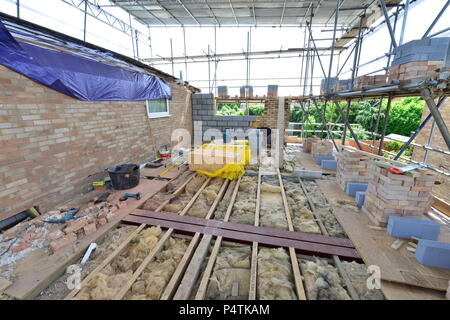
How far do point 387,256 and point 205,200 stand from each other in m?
2.75

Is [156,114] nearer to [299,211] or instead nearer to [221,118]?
[221,118]

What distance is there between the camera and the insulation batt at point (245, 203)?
10.3 ft

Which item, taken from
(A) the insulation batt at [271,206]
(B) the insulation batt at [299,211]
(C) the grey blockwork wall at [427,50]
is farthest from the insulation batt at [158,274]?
(C) the grey blockwork wall at [427,50]

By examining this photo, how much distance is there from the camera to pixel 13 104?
2672 millimetres

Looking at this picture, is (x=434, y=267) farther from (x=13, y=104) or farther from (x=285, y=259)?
(x=13, y=104)

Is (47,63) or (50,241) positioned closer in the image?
(50,241)

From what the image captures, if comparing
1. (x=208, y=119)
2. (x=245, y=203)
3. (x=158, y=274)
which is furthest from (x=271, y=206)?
(x=208, y=119)

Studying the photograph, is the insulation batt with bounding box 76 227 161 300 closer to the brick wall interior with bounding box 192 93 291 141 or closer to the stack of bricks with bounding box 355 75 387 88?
the stack of bricks with bounding box 355 75 387 88

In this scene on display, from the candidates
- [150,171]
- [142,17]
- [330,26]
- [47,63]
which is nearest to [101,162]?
[150,171]

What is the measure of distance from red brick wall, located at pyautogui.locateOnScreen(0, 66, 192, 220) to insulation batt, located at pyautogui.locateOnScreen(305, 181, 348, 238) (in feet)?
14.6

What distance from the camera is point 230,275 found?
2.12 metres

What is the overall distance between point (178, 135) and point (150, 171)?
3124 mm

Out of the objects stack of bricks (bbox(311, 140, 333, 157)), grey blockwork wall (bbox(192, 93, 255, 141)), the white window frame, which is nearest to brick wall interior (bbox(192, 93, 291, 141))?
grey blockwork wall (bbox(192, 93, 255, 141))

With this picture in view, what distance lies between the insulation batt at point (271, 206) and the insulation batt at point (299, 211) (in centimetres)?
17
